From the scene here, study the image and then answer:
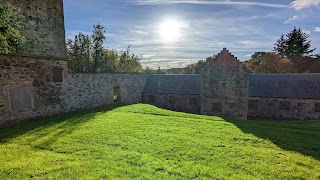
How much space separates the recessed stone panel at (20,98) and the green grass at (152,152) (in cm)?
153

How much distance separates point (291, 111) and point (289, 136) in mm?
14192

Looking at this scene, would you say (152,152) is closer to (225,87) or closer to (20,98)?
(20,98)

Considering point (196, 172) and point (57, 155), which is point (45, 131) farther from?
point (196, 172)

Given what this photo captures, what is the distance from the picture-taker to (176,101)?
27.1 metres

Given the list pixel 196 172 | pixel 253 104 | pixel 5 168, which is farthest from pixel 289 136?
pixel 253 104

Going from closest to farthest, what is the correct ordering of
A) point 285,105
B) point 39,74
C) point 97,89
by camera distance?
point 39,74 → point 97,89 → point 285,105

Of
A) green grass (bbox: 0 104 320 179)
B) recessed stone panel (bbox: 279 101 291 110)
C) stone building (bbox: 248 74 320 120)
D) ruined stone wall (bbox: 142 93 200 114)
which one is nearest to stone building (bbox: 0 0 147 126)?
green grass (bbox: 0 104 320 179)

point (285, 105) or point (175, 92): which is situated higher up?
point (175, 92)

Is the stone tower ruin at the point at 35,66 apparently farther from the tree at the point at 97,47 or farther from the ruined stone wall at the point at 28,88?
the tree at the point at 97,47

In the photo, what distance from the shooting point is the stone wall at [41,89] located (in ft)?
39.3

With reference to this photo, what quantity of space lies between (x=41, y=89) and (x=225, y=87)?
16347 mm

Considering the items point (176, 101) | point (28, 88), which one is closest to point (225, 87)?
point (176, 101)

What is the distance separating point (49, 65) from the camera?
14.5m

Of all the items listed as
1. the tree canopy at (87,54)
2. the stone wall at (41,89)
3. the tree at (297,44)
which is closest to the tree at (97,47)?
the tree canopy at (87,54)
